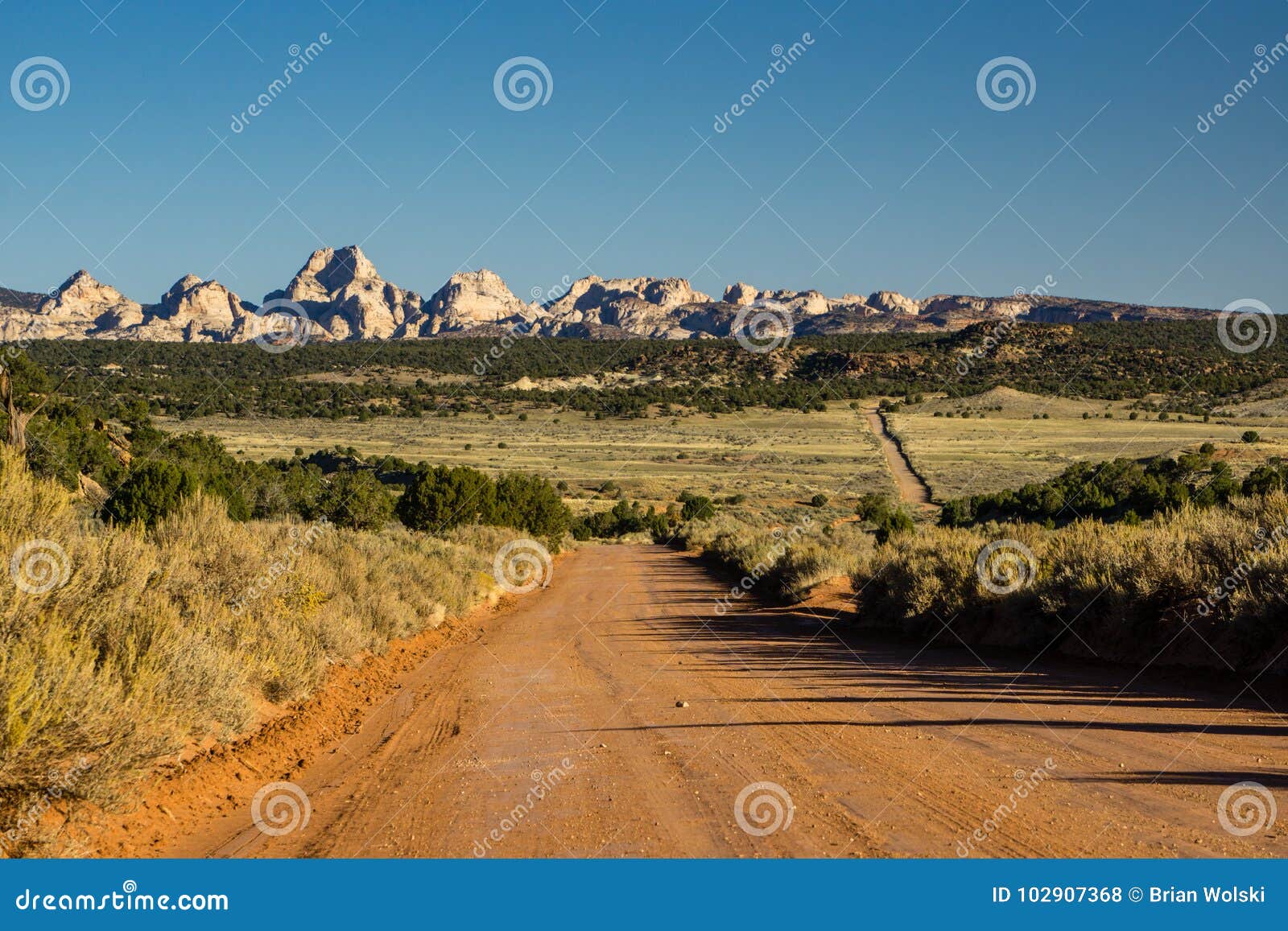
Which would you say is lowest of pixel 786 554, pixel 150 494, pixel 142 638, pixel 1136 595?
pixel 150 494

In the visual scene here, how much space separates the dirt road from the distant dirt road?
130 ft

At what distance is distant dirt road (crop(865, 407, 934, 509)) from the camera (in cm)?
5326

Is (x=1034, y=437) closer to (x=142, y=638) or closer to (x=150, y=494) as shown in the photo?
(x=150, y=494)

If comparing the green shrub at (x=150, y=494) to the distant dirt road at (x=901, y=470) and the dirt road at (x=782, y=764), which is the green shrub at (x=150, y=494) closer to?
the dirt road at (x=782, y=764)

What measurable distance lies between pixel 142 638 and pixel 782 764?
16.3 ft

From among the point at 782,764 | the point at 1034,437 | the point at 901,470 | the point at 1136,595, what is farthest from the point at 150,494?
the point at 1034,437

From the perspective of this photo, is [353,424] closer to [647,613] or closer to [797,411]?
[797,411]

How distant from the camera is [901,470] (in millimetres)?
64812

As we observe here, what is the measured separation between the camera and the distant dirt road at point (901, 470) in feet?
175

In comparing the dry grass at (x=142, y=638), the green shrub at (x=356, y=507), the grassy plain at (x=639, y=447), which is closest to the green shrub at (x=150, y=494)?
the dry grass at (x=142, y=638)

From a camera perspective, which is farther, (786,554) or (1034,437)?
(1034,437)

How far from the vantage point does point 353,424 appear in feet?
272

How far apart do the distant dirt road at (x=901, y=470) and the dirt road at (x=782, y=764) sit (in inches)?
1558

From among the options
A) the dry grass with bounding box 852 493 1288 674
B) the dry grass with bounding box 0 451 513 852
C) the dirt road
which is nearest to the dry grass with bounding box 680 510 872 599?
the dry grass with bounding box 852 493 1288 674
